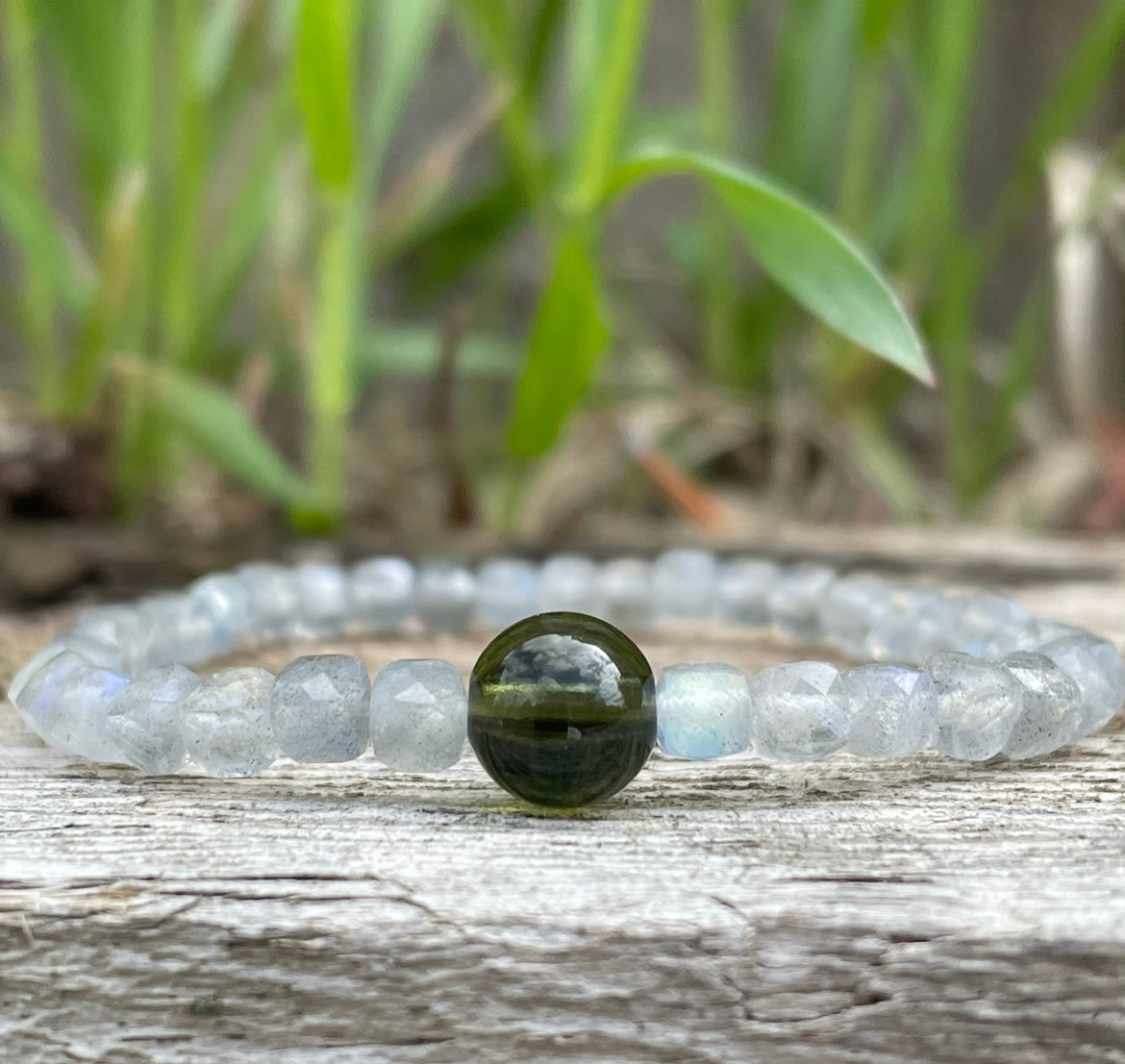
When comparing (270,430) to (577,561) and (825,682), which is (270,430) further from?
(825,682)

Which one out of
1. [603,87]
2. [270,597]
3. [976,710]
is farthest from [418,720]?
[603,87]

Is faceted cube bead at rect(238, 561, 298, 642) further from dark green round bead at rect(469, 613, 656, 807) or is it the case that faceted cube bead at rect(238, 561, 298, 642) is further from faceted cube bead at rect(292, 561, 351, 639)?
dark green round bead at rect(469, 613, 656, 807)

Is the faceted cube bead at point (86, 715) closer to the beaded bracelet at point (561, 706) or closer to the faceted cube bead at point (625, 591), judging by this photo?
the beaded bracelet at point (561, 706)

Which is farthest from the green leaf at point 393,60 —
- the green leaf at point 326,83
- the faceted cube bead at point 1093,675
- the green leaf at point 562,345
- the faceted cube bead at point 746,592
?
the faceted cube bead at point 1093,675

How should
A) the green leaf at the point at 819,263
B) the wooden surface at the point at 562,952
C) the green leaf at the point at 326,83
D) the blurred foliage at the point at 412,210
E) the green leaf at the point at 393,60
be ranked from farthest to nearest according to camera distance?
the green leaf at the point at 393,60, the blurred foliage at the point at 412,210, the green leaf at the point at 326,83, the green leaf at the point at 819,263, the wooden surface at the point at 562,952

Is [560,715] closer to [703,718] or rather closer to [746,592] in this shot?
[703,718]

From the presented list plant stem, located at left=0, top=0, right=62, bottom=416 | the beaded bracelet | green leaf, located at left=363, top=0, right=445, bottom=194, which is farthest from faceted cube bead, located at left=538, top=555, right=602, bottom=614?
plant stem, located at left=0, top=0, right=62, bottom=416
